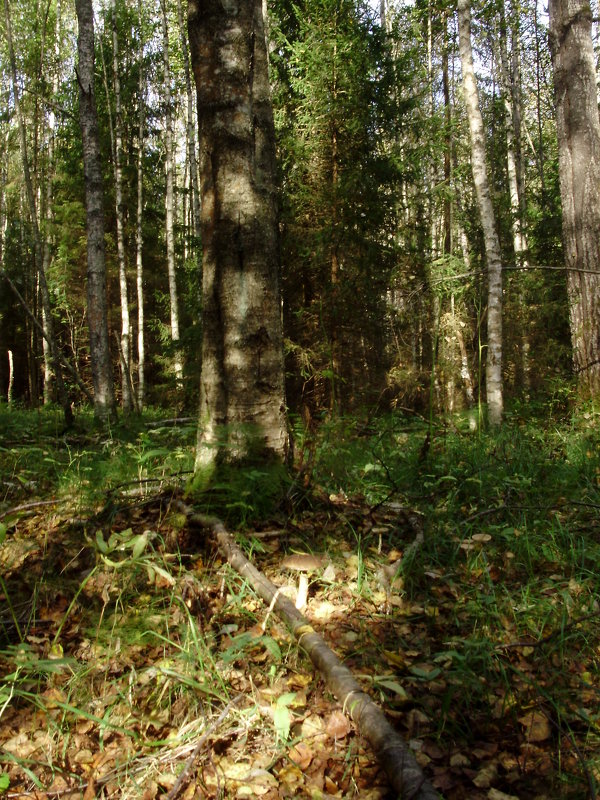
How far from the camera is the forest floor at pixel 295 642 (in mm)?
1692

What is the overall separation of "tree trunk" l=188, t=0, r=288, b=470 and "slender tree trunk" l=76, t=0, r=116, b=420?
5.78 meters

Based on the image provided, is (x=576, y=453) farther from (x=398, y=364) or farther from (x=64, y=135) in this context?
(x=64, y=135)

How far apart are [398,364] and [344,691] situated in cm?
834

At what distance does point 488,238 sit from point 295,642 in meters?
7.89

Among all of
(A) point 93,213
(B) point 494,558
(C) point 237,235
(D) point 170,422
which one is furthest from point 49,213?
(B) point 494,558

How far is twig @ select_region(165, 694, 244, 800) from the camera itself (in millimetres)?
1568

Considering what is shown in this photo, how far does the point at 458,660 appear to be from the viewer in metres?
2.10

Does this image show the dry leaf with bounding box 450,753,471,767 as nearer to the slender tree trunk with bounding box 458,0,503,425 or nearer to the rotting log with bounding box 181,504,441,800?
the rotting log with bounding box 181,504,441,800

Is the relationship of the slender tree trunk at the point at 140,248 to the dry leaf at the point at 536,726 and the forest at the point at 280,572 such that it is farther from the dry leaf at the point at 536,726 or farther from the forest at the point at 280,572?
the dry leaf at the point at 536,726

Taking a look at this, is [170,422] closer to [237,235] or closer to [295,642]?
[237,235]

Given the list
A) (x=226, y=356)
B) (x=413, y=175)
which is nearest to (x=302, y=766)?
(x=226, y=356)

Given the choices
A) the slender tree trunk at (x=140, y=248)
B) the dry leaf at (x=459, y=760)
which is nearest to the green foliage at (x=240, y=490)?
the dry leaf at (x=459, y=760)

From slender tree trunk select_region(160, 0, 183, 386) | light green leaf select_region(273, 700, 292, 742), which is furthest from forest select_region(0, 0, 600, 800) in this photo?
slender tree trunk select_region(160, 0, 183, 386)

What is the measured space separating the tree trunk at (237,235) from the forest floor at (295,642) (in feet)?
1.52
